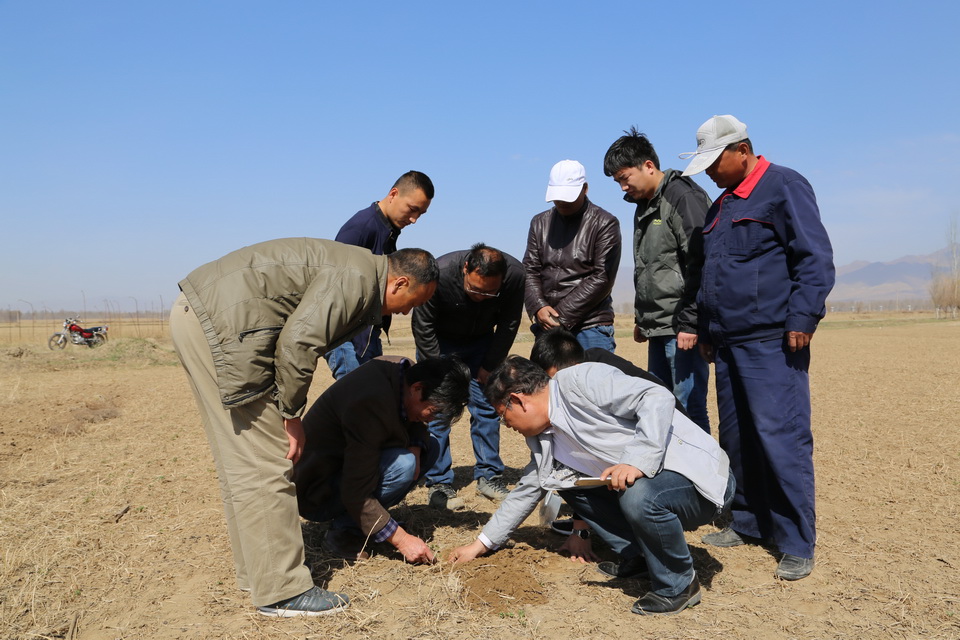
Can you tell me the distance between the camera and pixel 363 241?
4.95m

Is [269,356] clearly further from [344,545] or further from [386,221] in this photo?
[386,221]

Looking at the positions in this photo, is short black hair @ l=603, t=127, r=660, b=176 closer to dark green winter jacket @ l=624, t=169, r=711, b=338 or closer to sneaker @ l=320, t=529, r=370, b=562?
dark green winter jacket @ l=624, t=169, r=711, b=338

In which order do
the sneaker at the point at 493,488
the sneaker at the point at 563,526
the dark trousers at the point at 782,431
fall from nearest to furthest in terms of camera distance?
the dark trousers at the point at 782,431, the sneaker at the point at 563,526, the sneaker at the point at 493,488

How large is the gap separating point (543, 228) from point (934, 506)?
343 cm

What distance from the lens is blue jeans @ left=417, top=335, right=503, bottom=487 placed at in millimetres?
5301

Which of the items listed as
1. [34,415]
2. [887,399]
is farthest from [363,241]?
[887,399]

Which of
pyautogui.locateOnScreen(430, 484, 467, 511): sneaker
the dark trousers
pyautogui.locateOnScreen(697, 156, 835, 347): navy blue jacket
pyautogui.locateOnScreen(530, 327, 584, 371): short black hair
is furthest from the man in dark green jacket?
pyautogui.locateOnScreen(430, 484, 467, 511): sneaker

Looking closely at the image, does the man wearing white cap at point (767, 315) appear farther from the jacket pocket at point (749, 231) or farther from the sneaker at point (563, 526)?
the sneaker at point (563, 526)

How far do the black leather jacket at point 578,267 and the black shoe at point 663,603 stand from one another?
7.11 ft

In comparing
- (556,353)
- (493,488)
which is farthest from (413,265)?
(493,488)

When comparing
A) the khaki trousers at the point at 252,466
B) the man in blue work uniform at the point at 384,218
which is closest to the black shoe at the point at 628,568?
the khaki trousers at the point at 252,466

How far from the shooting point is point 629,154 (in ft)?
15.5

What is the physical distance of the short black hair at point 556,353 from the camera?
4.10 metres

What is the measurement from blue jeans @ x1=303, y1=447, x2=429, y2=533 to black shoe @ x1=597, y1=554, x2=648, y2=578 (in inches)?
48.4
